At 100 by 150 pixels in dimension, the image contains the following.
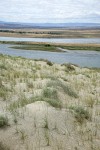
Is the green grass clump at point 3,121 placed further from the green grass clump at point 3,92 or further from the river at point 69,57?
the river at point 69,57

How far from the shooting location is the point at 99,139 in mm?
6480

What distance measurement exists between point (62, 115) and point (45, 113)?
0.38 meters

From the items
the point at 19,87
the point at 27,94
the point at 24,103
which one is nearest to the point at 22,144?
the point at 24,103

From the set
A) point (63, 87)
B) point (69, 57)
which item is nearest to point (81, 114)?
point (63, 87)

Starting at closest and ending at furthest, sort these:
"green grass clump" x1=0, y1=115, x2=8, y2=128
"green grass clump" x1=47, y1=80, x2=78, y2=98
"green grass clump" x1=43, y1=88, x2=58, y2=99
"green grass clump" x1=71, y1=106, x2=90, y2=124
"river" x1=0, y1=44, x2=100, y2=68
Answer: "green grass clump" x1=0, y1=115, x2=8, y2=128
"green grass clump" x1=71, y1=106, x2=90, y2=124
"green grass clump" x1=43, y1=88, x2=58, y2=99
"green grass clump" x1=47, y1=80, x2=78, y2=98
"river" x1=0, y1=44, x2=100, y2=68

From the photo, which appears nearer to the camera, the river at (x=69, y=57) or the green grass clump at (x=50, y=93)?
the green grass clump at (x=50, y=93)

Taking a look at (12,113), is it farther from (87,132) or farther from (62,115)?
(87,132)

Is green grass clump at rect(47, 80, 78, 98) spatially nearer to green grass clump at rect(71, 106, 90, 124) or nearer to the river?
green grass clump at rect(71, 106, 90, 124)

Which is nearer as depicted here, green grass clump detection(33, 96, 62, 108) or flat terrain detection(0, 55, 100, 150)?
flat terrain detection(0, 55, 100, 150)

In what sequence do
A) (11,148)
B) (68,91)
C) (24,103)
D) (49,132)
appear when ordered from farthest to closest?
(68,91) → (24,103) → (49,132) → (11,148)

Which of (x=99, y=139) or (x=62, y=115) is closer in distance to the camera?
(x=99, y=139)

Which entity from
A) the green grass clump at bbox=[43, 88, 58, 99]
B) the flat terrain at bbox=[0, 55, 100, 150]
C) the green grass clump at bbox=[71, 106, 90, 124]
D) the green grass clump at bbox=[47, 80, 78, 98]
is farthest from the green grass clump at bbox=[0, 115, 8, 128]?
the green grass clump at bbox=[47, 80, 78, 98]

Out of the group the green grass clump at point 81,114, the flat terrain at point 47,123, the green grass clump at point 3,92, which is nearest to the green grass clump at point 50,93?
the flat terrain at point 47,123

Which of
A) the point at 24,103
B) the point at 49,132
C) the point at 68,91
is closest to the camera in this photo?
the point at 49,132
